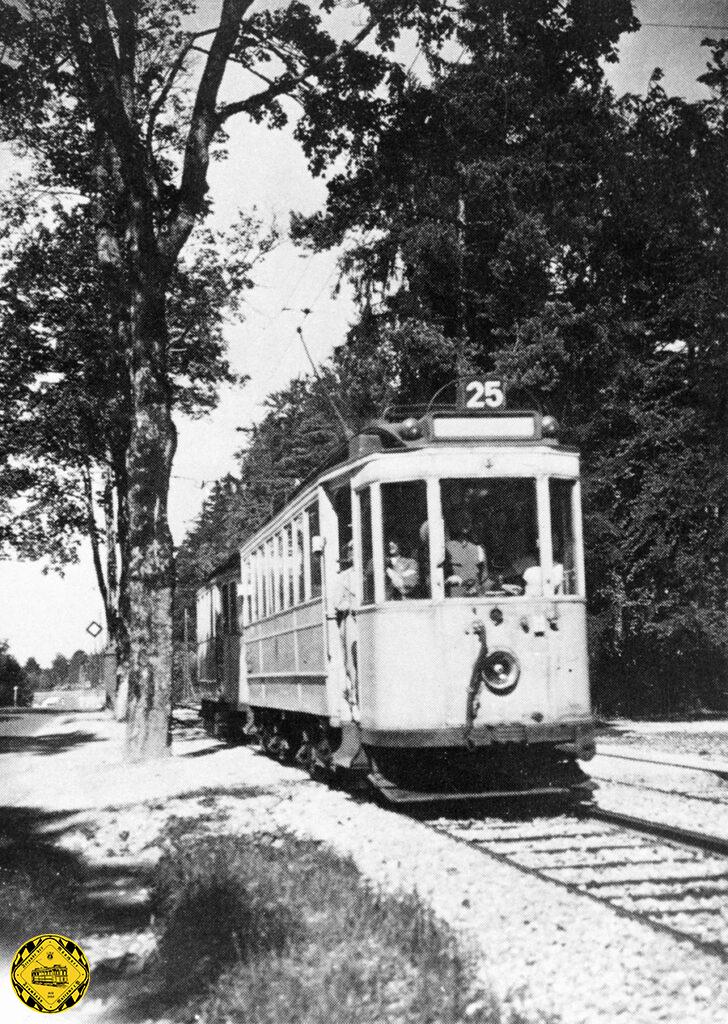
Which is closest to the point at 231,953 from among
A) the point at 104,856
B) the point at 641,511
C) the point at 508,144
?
the point at 104,856

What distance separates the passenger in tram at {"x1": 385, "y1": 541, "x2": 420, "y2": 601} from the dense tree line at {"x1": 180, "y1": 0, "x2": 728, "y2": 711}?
1004cm

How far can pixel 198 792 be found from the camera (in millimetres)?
12133

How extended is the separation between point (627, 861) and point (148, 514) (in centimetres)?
986

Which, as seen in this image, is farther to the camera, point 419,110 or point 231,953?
point 419,110

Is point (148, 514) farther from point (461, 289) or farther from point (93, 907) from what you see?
point (461, 289)

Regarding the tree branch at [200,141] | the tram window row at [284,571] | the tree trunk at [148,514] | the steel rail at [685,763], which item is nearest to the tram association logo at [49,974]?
the tram window row at [284,571]

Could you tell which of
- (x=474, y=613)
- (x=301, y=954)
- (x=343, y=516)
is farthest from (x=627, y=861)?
(x=343, y=516)

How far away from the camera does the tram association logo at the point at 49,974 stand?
3914 mm

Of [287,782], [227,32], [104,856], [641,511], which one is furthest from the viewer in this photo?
[641,511]

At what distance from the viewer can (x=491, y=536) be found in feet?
32.9

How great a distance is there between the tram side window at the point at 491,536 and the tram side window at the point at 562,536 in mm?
168

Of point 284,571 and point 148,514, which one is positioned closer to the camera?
point 284,571

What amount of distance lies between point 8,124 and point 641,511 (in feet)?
45.6

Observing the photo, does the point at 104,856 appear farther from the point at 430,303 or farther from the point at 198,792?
the point at 430,303
